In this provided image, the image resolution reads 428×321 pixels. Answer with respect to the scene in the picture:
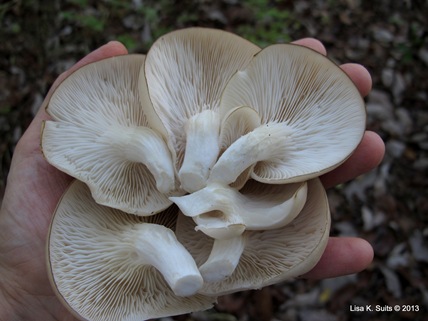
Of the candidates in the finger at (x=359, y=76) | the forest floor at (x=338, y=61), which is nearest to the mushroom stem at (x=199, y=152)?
the finger at (x=359, y=76)

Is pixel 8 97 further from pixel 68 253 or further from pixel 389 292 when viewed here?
pixel 389 292

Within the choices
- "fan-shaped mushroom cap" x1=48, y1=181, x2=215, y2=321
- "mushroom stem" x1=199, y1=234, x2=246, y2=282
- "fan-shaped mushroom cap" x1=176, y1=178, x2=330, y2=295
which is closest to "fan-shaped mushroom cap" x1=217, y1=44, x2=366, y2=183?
"fan-shaped mushroom cap" x1=176, y1=178, x2=330, y2=295

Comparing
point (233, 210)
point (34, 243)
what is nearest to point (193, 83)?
point (233, 210)

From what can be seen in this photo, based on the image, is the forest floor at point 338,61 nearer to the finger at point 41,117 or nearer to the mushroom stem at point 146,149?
the finger at point 41,117

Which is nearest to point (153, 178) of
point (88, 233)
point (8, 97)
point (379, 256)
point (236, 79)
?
point (88, 233)

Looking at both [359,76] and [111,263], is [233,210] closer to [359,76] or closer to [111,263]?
[111,263]

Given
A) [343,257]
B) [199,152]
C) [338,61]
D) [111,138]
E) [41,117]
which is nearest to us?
[199,152]
